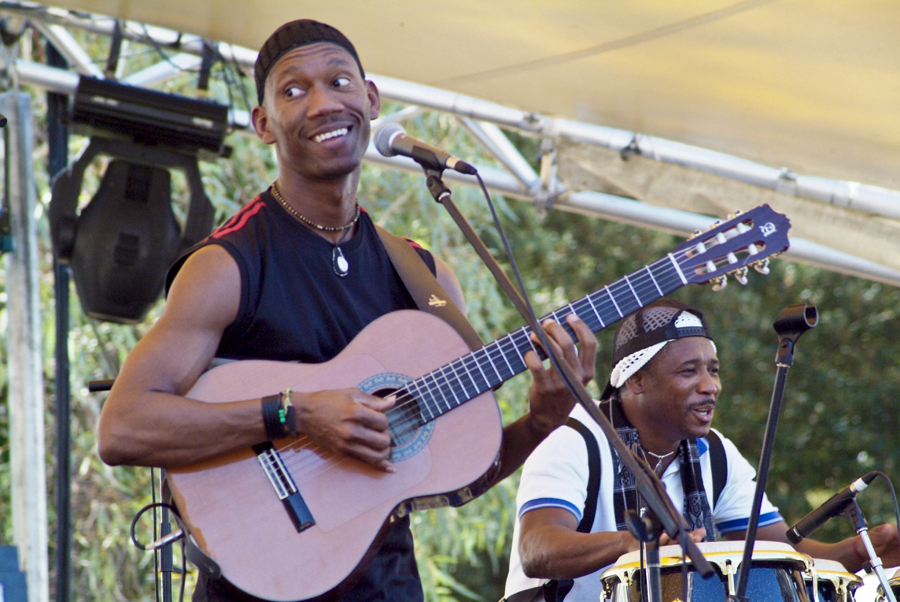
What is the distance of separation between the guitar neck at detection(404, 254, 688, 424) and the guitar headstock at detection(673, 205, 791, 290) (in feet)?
0.17

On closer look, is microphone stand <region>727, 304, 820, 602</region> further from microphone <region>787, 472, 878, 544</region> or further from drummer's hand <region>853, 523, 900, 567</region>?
drummer's hand <region>853, 523, 900, 567</region>

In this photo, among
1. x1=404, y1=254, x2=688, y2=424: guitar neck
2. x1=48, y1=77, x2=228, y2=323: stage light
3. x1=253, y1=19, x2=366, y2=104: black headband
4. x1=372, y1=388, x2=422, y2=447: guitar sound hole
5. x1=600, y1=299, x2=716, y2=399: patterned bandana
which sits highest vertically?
x1=48, y1=77, x2=228, y2=323: stage light

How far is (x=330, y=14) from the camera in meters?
4.51

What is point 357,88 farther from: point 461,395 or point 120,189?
point 120,189

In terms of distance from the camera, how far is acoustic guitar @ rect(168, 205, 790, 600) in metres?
2.61

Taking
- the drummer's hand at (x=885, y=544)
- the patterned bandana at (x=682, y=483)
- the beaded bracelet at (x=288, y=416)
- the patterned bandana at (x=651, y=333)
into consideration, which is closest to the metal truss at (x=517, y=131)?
the patterned bandana at (x=651, y=333)

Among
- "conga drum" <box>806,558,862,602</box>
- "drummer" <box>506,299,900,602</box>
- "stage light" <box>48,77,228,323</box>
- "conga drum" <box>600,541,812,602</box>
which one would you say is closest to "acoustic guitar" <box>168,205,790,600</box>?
"conga drum" <box>600,541,812,602</box>

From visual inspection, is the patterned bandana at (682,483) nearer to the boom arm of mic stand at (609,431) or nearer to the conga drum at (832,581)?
the conga drum at (832,581)

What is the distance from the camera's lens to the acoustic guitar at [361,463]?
2.61m

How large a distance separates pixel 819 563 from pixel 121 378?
226cm

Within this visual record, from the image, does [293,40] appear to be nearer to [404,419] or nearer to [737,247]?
[404,419]

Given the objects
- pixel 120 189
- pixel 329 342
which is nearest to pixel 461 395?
pixel 329 342

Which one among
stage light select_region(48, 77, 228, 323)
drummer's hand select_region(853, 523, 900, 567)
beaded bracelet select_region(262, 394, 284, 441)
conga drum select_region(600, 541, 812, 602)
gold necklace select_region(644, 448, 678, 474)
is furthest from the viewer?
stage light select_region(48, 77, 228, 323)

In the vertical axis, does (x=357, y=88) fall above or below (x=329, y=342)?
above
